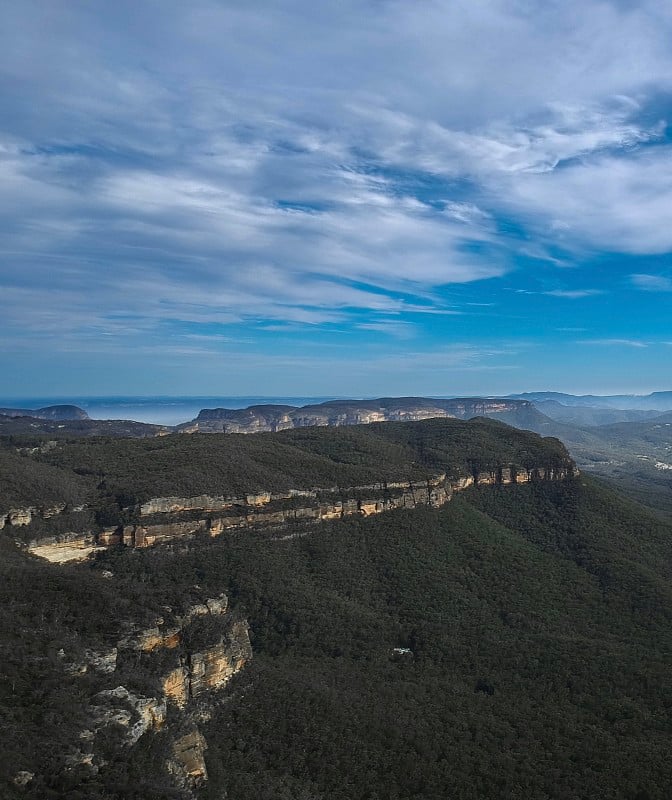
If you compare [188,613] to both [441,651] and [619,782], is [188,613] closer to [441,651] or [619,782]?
[441,651]

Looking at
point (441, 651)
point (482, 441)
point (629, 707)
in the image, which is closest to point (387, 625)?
point (441, 651)

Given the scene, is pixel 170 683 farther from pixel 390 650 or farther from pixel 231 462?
pixel 231 462

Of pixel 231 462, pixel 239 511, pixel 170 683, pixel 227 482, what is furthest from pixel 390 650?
pixel 231 462

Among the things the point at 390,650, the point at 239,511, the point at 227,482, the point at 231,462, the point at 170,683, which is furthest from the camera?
the point at 231,462

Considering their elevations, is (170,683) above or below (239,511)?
below

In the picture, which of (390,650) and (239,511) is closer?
(390,650)

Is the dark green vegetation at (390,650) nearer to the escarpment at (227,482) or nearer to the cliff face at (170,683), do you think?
the cliff face at (170,683)

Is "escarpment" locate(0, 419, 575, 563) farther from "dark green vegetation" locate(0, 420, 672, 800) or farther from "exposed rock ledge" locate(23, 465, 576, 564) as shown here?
"dark green vegetation" locate(0, 420, 672, 800)

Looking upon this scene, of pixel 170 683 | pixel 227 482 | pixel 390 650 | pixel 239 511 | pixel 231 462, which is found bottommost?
pixel 390 650
